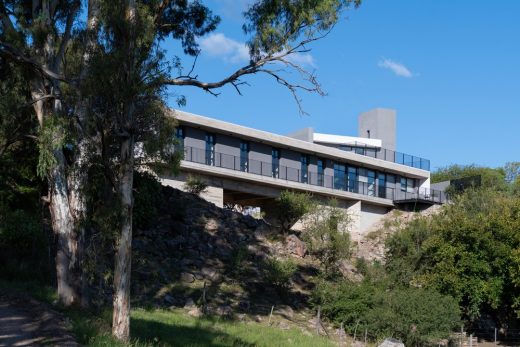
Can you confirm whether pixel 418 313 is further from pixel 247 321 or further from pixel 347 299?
pixel 247 321

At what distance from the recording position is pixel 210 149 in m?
41.5

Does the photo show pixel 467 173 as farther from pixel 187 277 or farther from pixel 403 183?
pixel 187 277

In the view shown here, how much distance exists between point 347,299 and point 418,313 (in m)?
3.07

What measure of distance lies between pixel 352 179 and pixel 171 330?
35264mm

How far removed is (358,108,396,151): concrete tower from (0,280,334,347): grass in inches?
1626

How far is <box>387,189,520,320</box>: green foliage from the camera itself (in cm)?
2975

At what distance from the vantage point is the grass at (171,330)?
13500mm

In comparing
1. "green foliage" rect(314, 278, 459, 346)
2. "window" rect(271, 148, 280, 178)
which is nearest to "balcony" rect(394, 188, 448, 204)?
"window" rect(271, 148, 280, 178)

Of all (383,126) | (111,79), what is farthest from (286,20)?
(383,126)

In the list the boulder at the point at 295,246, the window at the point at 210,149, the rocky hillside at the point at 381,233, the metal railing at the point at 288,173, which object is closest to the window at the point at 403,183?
the metal railing at the point at 288,173

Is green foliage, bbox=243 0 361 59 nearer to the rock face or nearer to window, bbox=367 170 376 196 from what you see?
the rock face

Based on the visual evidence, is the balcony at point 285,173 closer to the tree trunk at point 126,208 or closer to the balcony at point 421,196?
the balcony at point 421,196

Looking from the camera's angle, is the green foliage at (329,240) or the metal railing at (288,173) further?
the metal railing at (288,173)

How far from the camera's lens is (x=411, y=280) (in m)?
31.0
